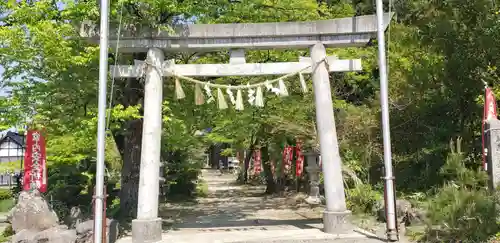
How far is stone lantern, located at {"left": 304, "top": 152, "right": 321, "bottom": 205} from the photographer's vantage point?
61.0 feet

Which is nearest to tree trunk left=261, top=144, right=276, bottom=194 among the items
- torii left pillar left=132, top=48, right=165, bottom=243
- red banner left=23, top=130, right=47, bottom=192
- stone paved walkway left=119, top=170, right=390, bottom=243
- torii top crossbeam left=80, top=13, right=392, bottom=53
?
stone paved walkway left=119, top=170, right=390, bottom=243

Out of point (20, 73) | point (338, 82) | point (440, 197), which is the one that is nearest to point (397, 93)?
point (338, 82)

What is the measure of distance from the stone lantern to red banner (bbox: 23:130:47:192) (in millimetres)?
10907

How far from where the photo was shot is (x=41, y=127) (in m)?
11.0

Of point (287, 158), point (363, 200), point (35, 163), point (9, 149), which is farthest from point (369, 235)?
point (9, 149)

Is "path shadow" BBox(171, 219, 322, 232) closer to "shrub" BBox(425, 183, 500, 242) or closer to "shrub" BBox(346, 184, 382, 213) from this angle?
"shrub" BBox(346, 184, 382, 213)

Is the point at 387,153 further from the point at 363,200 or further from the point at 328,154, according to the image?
the point at 363,200

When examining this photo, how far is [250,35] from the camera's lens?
10953 millimetres

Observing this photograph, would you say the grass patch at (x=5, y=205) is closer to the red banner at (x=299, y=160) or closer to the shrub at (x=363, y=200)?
the red banner at (x=299, y=160)

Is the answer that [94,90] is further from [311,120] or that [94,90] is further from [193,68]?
[311,120]

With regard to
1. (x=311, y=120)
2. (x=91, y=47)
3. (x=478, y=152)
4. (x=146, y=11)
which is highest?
(x=146, y=11)

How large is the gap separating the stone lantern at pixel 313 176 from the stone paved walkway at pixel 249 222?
1.73 ft

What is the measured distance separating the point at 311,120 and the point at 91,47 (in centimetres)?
998

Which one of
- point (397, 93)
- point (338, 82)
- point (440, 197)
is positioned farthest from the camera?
point (338, 82)
